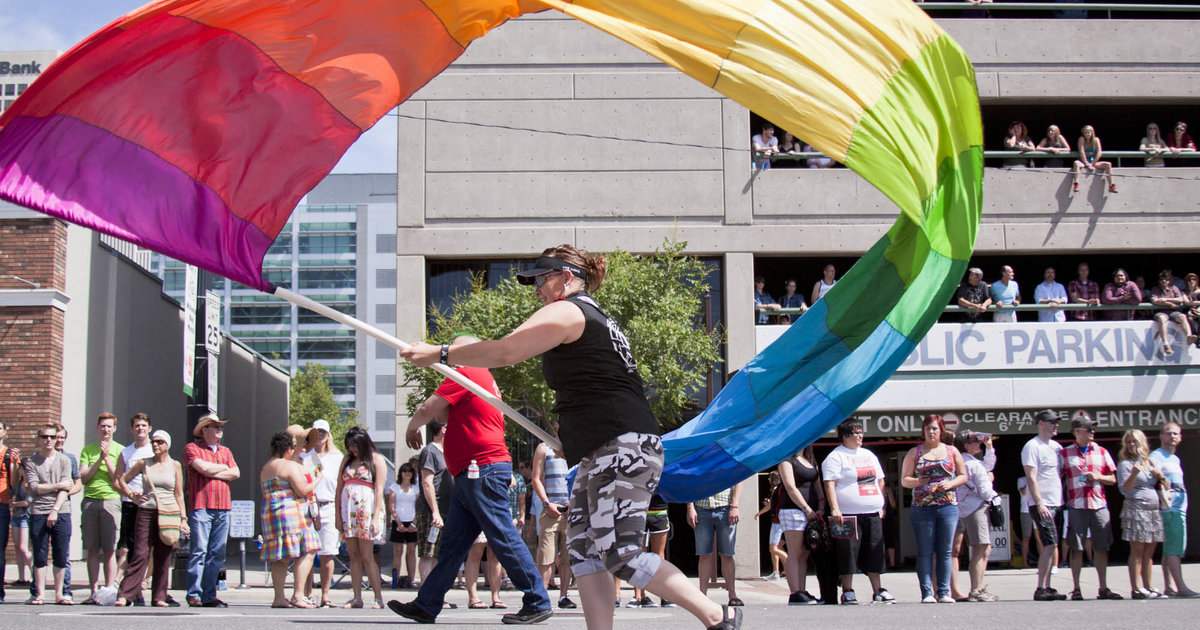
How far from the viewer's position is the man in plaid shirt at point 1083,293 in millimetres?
20016

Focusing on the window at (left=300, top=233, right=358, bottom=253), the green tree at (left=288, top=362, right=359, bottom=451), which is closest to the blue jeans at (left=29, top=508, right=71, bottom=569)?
the green tree at (left=288, top=362, right=359, bottom=451)

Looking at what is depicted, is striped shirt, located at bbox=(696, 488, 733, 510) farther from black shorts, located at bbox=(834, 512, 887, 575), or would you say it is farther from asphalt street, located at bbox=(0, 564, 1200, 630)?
asphalt street, located at bbox=(0, 564, 1200, 630)

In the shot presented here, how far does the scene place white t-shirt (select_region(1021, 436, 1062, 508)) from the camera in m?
11.0

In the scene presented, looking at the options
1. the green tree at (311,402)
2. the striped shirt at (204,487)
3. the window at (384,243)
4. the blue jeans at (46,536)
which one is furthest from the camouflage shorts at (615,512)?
the window at (384,243)

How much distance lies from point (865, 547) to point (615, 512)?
629 centimetres

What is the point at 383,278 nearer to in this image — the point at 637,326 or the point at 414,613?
the point at 637,326

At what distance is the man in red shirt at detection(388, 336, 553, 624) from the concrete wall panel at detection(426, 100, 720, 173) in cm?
1361

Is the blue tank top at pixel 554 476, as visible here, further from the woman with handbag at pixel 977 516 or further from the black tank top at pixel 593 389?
the black tank top at pixel 593 389

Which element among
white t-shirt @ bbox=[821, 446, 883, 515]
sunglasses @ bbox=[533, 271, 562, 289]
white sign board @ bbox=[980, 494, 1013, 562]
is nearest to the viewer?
sunglasses @ bbox=[533, 271, 562, 289]

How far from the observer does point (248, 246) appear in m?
5.89

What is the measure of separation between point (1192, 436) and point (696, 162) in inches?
413

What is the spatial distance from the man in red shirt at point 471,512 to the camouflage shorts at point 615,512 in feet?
7.58

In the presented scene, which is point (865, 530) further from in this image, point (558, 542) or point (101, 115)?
point (101, 115)

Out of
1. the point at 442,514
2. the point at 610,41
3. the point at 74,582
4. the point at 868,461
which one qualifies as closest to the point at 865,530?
the point at 868,461
